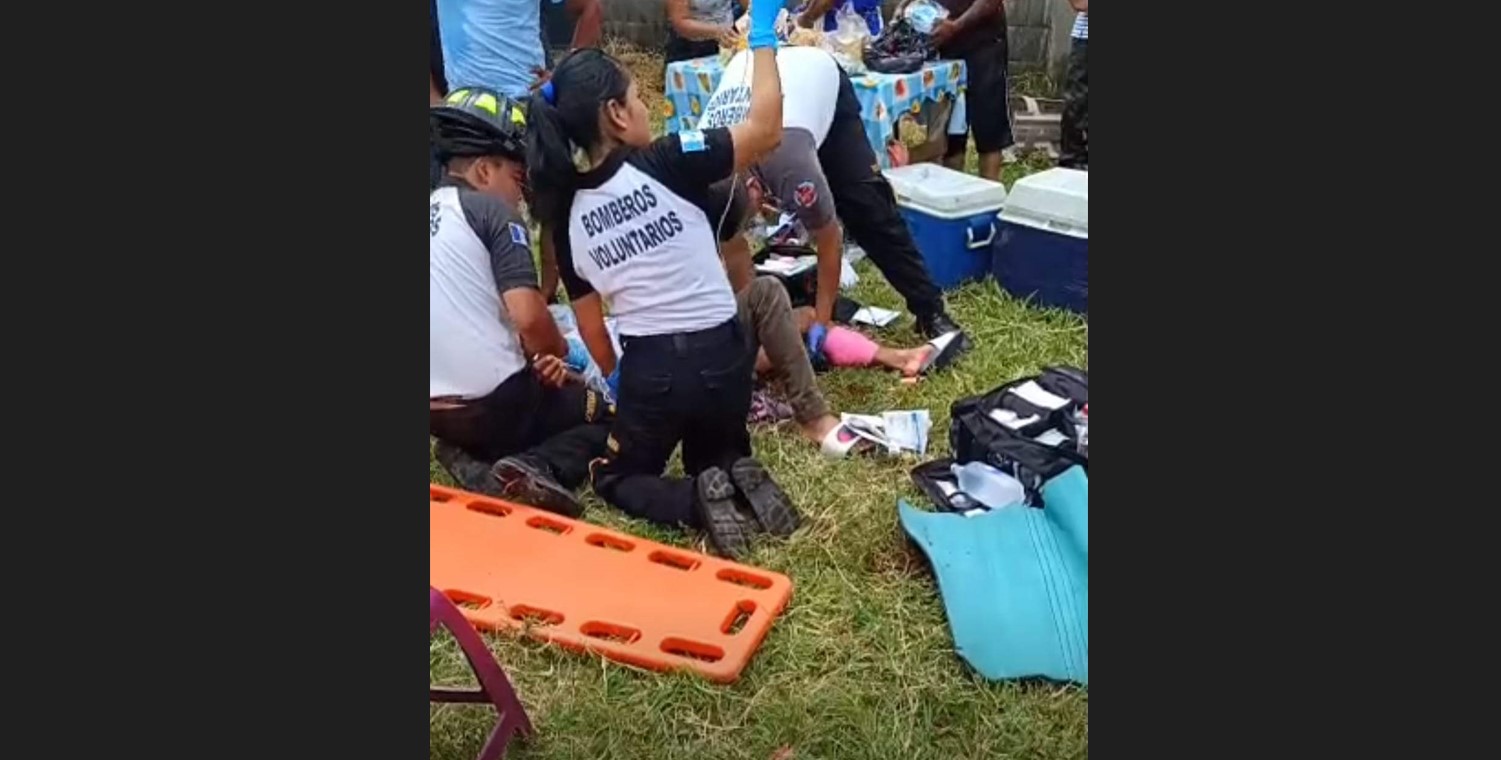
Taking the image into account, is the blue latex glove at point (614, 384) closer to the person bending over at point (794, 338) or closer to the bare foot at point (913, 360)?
the person bending over at point (794, 338)

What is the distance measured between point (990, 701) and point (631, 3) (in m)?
2.38

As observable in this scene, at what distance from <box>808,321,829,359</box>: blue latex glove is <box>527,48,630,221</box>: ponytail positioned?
49.7 inches

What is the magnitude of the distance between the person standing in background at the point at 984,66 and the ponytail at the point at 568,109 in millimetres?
2308

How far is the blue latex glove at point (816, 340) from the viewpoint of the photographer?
10.9ft

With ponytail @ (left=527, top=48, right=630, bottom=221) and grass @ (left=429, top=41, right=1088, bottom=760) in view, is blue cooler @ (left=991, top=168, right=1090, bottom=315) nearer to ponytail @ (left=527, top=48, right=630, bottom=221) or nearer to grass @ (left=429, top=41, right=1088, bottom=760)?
grass @ (left=429, top=41, right=1088, bottom=760)

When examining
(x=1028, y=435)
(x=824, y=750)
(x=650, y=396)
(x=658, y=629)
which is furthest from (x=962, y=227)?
(x=824, y=750)

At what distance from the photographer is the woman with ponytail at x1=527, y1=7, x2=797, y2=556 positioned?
7.06 ft

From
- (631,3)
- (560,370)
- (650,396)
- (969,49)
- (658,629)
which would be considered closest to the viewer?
(658,629)

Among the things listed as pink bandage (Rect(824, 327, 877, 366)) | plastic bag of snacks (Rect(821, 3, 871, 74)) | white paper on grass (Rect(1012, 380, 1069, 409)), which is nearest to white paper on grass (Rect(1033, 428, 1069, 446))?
white paper on grass (Rect(1012, 380, 1069, 409))

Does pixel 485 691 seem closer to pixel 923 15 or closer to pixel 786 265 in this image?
pixel 786 265

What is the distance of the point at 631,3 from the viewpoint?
3.55m

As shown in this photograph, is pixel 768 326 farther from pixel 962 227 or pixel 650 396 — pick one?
pixel 962 227

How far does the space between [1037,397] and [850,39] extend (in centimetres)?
218

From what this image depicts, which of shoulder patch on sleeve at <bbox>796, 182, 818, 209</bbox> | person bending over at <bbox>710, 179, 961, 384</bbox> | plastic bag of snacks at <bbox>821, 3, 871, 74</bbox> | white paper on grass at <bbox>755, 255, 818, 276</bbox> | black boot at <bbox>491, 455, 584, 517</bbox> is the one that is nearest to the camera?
black boot at <bbox>491, 455, 584, 517</bbox>
